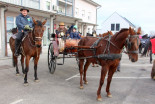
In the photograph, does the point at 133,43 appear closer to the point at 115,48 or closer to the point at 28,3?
the point at 115,48

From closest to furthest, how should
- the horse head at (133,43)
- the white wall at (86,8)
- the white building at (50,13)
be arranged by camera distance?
the horse head at (133,43), the white building at (50,13), the white wall at (86,8)

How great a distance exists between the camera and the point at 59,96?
414cm

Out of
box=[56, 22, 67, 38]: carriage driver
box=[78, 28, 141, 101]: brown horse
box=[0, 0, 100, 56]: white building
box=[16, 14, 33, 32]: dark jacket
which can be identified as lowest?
box=[78, 28, 141, 101]: brown horse

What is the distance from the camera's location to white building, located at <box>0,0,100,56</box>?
36.1 ft

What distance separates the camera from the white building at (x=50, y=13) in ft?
36.1

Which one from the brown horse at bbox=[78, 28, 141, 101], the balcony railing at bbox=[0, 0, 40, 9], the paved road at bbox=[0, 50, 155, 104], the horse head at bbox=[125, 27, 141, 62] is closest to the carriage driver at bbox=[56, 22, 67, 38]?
the paved road at bbox=[0, 50, 155, 104]

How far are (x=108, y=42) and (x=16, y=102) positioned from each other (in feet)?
10.0

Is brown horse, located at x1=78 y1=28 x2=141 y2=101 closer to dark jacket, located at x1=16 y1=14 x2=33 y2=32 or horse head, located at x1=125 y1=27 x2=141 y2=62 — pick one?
horse head, located at x1=125 y1=27 x2=141 y2=62

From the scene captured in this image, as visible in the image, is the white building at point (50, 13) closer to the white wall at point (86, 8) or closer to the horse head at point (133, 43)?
the white wall at point (86, 8)

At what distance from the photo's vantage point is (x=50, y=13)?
15.2 meters

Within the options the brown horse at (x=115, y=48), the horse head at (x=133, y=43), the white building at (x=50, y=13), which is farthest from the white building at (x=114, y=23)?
the horse head at (x=133, y=43)

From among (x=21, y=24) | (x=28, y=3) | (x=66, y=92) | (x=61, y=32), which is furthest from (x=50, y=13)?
(x=66, y=92)

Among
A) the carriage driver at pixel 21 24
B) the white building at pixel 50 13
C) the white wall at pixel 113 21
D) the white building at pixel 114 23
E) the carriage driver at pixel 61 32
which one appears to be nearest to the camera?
the carriage driver at pixel 21 24

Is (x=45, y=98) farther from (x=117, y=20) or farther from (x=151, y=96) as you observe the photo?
(x=117, y=20)
